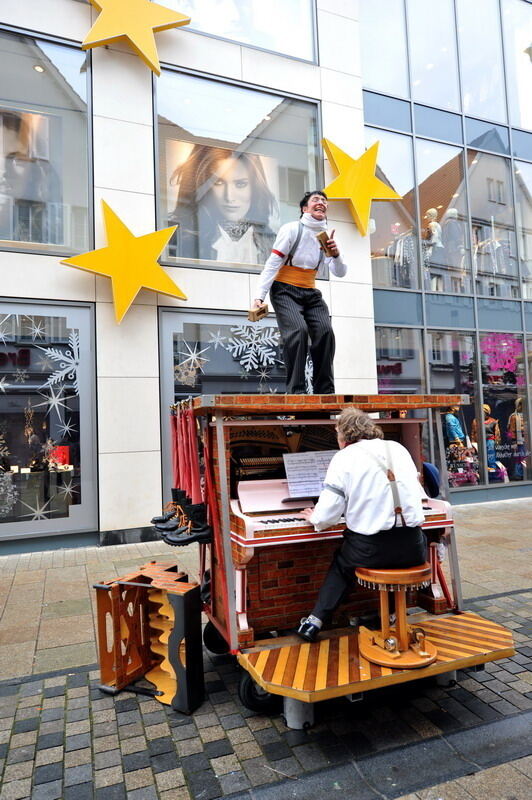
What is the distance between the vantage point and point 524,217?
12.4 m

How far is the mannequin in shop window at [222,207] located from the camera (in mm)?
8789

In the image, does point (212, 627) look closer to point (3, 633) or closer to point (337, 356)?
point (3, 633)

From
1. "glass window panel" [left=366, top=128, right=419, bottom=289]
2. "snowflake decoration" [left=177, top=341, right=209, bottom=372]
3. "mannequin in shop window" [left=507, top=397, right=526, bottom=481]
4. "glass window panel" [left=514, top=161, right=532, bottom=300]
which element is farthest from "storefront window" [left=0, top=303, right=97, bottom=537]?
"glass window panel" [left=514, top=161, right=532, bottom=300]

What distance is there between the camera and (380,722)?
311 centimetres

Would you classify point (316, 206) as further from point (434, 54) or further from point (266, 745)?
point (434, 54)

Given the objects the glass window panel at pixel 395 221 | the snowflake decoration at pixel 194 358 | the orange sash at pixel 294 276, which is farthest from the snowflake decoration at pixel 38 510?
the glass window panel at pixel 395 221

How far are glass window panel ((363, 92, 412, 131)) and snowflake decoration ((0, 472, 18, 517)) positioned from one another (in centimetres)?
953

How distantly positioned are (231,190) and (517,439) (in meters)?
8.25

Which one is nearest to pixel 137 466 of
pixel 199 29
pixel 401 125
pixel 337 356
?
pixel 337 356

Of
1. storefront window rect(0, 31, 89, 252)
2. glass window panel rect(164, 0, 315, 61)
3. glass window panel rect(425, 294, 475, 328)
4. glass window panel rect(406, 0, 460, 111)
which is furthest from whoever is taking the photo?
glass window panel rect(406, 0, 460, 111)

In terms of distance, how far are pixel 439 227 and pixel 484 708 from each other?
10269mm

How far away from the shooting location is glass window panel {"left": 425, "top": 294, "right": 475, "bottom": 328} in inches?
431

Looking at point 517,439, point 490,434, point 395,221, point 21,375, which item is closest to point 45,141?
point 21,375

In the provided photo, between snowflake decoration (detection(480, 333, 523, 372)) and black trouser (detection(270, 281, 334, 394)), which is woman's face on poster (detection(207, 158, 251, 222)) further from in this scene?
snowflake decoration (detection(480, 333, 523, 372))
